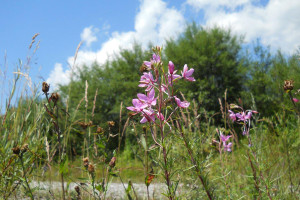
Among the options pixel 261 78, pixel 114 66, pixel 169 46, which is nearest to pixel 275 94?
pixel 261 78

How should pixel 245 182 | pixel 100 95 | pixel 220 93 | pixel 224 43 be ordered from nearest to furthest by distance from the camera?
pixel 245 182 < pixel 220 93 < pixel 224 43 < pixel 100 95

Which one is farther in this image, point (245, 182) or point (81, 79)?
point (81, 79)

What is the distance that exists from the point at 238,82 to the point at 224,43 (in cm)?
212

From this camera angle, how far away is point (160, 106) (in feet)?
3.09

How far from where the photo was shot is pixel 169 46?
13.5 meters

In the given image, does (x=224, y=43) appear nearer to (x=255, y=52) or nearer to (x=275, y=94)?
(x=255, y=52)

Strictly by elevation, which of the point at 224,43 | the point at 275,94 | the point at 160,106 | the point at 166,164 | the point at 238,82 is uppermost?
the point at 224,43

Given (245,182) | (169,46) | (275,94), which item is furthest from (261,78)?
(245,182)

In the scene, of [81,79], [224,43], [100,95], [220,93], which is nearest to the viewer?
[220,93]

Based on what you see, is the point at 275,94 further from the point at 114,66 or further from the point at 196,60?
the point at 114,66

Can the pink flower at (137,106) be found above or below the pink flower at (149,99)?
below

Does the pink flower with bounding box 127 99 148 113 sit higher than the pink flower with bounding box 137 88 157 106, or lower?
lower

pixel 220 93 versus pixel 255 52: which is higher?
pixel 255 52

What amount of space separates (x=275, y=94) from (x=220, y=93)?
270 centimetres
